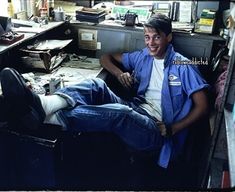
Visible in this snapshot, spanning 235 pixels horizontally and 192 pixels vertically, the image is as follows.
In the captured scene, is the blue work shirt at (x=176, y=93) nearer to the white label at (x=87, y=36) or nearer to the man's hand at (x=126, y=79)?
the man's hand at (x=126, y=79)

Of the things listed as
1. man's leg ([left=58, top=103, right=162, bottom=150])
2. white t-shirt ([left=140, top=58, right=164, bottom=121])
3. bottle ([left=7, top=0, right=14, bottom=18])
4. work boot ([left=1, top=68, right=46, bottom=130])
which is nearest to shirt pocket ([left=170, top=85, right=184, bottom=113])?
white t-shirt ([left=140, top=58, right=164, bottom=121])

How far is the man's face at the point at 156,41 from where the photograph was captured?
77.9 inches

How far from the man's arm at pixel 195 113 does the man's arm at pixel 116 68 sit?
41 centimetres

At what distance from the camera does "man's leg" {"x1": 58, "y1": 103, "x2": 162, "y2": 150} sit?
1.69m

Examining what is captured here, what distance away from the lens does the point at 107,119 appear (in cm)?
170

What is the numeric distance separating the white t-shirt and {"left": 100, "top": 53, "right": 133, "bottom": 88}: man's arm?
0.14 metres

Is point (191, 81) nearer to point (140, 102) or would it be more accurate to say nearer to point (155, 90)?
point (155, 90)

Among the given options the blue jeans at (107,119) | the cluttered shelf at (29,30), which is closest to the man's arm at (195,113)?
the blue jeans at (107,119)

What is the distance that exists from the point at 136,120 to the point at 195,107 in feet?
1.18

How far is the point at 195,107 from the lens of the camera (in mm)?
1842

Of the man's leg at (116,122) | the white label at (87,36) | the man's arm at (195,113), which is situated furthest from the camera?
the white label at (87,36)

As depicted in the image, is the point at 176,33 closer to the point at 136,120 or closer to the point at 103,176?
the point at 136,120

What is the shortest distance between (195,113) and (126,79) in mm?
511

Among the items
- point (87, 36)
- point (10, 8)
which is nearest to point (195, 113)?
point (87, 36)
